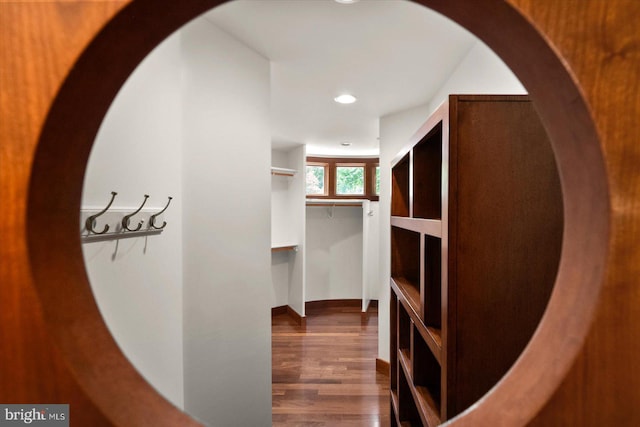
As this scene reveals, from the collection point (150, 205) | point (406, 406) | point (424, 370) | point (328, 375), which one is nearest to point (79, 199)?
point (150, 205)

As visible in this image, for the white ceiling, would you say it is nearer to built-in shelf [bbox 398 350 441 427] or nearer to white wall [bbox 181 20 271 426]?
white wall [bbox 181 20 271 426]

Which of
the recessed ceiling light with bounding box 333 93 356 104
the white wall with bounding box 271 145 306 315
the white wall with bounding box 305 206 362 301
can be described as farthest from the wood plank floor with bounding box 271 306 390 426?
the recessed ceiling light with bounding box 333 93 356 104

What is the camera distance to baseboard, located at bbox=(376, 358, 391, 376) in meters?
2.80

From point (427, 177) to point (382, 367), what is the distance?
2.26 m

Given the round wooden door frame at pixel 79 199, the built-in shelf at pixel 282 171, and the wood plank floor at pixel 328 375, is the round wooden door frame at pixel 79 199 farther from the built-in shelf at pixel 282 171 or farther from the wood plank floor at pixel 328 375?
the built-in shelf at pixel 282 171

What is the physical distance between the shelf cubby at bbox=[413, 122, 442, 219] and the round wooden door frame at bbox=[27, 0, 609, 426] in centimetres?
87

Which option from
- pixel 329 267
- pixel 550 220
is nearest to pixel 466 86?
pixel 550 220

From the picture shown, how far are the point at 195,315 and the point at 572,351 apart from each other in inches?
53.1

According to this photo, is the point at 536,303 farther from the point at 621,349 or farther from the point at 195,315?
the point at 195,315

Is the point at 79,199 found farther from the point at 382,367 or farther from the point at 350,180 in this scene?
the point at 350,180

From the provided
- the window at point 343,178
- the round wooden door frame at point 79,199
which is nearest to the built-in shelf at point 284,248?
the window at point 343,178

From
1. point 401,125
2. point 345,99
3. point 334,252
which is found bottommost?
point 334,252

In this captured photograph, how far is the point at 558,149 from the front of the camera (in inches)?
14.2

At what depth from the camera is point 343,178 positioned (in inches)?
183
